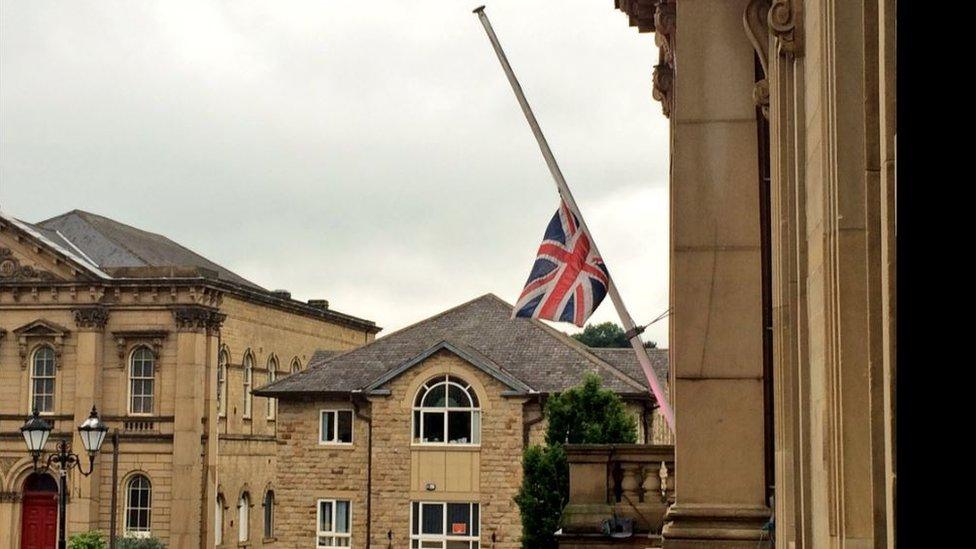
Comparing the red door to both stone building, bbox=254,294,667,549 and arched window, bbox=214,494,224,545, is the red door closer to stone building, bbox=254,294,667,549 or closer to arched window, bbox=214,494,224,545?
arched window, bbox=214,494,224,545

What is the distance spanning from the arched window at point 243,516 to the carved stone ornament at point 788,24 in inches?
→ 2074

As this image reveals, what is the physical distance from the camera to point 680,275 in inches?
493

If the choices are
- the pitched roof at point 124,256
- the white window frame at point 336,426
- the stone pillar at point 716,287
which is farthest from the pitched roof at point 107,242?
the stone pillar at point 716,287

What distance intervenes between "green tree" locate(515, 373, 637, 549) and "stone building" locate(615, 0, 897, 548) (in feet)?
67.8

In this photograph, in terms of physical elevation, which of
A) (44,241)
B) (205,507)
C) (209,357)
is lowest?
(205,507)

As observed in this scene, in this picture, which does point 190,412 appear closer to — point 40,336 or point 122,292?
point 122,292

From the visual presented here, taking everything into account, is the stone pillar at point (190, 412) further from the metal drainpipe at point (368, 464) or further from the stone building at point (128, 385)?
the metal drainpipe at point (368, 464)

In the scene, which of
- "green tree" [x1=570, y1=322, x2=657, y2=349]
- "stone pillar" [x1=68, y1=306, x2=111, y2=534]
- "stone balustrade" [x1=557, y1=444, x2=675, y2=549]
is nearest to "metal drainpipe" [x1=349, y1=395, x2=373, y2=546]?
"stone pillar" [x1=68, y1=306, x2=111, y2=534]

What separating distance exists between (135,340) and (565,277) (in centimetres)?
4190

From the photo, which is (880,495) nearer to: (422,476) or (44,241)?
(422,476)

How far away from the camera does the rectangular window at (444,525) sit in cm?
4669

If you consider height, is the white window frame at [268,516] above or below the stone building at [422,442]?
below
